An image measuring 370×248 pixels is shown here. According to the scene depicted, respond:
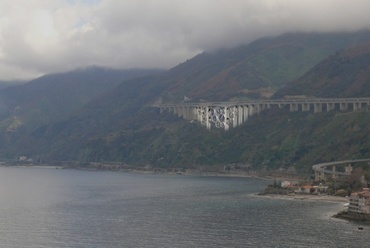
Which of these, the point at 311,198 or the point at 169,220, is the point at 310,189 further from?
the point at 169,220

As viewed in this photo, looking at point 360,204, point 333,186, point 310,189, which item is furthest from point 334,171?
point 360,204

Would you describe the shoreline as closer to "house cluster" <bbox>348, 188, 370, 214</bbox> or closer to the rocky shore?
the rocky shore

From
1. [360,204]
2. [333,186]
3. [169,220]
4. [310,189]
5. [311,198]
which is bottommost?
[169,220]

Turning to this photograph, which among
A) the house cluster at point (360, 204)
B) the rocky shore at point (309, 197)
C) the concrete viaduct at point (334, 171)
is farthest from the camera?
the concrete viaduct at point (334, 171)

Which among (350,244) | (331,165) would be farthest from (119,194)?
(350,244)

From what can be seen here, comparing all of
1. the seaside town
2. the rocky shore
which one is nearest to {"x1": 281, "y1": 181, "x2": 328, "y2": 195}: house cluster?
the seaside town

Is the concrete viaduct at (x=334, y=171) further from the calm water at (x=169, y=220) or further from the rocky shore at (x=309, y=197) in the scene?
the rocky shore at (x=309, y=197)

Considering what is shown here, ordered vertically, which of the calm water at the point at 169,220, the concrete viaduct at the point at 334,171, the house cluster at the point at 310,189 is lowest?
the calm water at the point at 169,220

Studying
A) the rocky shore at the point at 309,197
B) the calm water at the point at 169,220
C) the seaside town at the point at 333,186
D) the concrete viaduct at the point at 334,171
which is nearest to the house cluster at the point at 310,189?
the seaside town at the point at 333,186

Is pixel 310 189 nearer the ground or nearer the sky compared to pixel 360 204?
nearer the sky

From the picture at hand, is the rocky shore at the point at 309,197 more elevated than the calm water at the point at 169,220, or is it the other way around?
the rocky shore at the point at 309,197
